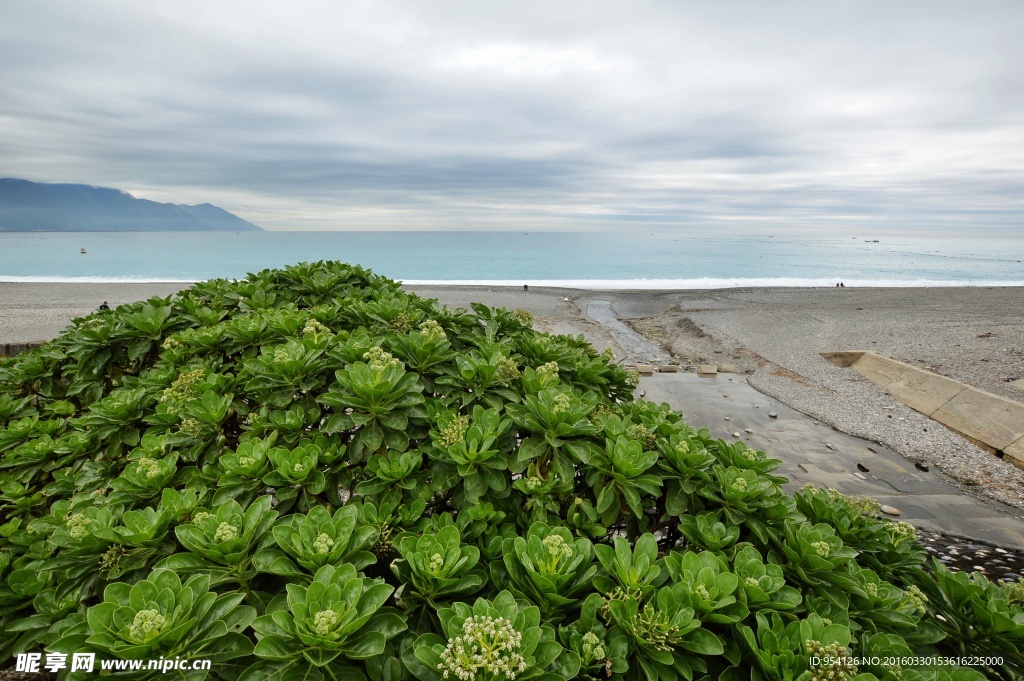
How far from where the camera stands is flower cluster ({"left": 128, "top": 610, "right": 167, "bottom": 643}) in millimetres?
1253

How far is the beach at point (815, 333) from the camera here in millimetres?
8750

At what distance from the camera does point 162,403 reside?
233 cm

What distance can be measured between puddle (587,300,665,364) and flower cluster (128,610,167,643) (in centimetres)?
→ 1581

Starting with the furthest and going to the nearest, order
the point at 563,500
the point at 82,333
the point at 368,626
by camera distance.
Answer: the point at 82,333
the point at 563,500
the point at 368,626

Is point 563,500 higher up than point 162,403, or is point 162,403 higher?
point 162,403

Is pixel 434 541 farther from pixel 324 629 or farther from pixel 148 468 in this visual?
pixel 148 468

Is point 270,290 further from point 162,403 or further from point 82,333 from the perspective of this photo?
point 162,403

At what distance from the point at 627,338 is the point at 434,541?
1964cm

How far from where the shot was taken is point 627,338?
2052 centimetres

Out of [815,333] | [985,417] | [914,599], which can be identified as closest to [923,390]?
[985,417]

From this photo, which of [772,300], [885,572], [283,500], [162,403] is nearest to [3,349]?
[162,403]

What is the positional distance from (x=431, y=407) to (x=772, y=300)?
32.2 metres

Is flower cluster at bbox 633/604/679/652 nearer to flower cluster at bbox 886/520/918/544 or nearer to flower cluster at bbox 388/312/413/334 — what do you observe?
flower cluster at bbox 886/520/918/544

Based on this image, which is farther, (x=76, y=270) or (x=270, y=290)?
(x=76, y=270)
